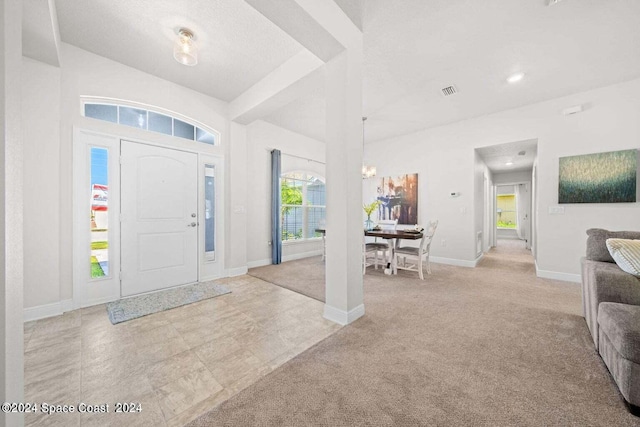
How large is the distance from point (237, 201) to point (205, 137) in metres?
1.16

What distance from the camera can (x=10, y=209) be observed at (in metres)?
0.77

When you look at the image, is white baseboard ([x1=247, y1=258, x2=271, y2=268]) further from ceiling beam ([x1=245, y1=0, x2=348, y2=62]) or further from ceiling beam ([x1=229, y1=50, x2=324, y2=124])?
ceiling beam ([x1=245, y1=0, x2=348, y2=62])

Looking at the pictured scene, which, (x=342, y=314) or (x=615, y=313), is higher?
(x=615, y=313)

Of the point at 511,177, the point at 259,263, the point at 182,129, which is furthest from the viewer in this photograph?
the point at 511,177

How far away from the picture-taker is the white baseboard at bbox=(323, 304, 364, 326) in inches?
86.4

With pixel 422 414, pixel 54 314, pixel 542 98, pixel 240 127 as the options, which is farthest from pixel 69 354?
pixel 542 98

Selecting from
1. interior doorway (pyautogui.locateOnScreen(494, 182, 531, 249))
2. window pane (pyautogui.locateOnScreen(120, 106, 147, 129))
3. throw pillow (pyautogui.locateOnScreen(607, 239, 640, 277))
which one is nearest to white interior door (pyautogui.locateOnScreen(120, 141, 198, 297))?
window pane (pyautogui.locateOnScreen(120, 106, 147, 129))

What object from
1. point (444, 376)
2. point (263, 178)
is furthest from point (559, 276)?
point (263, 178)

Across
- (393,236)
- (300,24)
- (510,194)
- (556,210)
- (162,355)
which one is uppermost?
Result: (300,24)

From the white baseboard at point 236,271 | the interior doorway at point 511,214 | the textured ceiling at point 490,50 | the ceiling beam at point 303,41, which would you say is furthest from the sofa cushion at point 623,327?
the interior doorway at point 511,214

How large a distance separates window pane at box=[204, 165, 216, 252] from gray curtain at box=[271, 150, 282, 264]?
124 centimetres

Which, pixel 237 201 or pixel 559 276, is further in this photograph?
pixel 237 201

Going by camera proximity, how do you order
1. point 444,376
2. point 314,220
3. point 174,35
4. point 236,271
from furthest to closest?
1. point 314,220
2. point 236,271
3. point 174,35
4. point 444,376

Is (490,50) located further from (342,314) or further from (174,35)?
(174,35)
